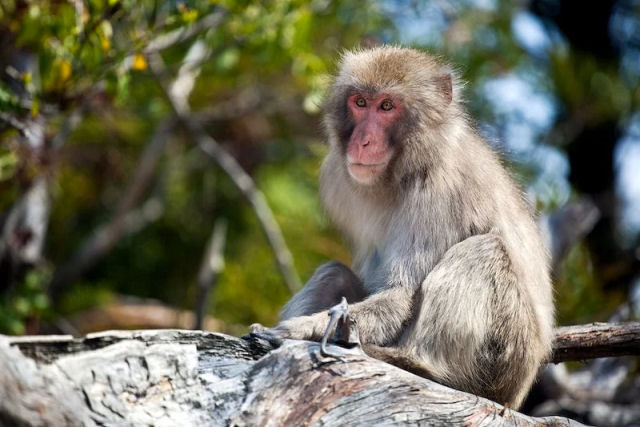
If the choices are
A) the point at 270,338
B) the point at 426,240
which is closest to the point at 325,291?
the point at 426,240

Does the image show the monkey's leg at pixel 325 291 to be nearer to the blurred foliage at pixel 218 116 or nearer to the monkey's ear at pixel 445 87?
the blurred foliage at pixel 218 116

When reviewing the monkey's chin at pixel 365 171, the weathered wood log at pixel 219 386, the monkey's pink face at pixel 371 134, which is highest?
the monkey's pink face at pixel 371 134

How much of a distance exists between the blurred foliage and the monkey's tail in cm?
→ 210

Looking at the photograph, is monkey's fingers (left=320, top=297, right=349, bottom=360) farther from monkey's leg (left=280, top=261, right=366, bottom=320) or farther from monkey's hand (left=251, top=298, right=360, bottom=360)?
monkey's leg (left=280, top=261, right=366, bottom=320)

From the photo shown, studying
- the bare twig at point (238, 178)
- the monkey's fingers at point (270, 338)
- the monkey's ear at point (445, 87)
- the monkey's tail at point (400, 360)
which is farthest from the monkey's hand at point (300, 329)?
the bare twig at point (238, 178)

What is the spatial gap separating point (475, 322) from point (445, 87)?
5.67 ft

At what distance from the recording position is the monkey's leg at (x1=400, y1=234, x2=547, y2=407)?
5.02 m

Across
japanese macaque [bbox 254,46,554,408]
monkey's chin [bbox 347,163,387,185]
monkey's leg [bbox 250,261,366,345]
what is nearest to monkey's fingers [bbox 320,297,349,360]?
japanese macaque [bbox 254,46,554,408]

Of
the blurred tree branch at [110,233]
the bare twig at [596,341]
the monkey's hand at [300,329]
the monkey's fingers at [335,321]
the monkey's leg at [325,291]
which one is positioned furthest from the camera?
the blurred tree branch at [110,233]

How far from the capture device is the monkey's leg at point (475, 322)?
5.02 metres

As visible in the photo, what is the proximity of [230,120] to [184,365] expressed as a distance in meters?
9.25

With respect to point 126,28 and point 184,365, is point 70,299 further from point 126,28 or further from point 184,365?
point 184,365

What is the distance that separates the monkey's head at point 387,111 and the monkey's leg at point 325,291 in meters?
0.65

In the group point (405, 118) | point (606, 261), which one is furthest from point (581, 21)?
point (405, 118)
